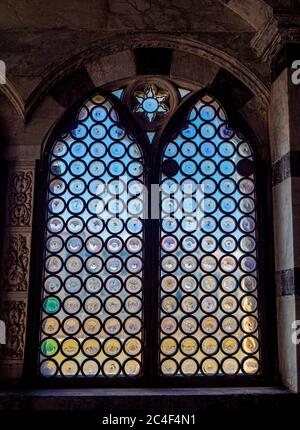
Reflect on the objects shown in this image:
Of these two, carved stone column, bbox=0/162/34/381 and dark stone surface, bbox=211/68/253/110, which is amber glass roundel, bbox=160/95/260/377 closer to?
dark stone surface, bbox=211/68/253/110

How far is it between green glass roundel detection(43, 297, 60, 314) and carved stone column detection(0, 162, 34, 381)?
0.16 meters

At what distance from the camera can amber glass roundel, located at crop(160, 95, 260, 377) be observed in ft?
11.9

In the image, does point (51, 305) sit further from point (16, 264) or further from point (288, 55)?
point (288, 55)

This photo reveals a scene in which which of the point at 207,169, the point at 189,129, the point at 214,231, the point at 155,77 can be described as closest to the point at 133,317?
the point at 214,231

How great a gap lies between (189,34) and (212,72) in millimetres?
361

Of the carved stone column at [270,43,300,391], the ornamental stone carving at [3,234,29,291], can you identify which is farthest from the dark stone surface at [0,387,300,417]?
the ornamental stone carving at [3,234,29,291]

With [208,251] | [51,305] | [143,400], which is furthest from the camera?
[208,251]

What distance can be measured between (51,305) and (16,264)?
16.3 inches

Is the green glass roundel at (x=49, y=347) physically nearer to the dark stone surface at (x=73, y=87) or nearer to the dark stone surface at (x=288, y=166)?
the dark stone surface at (x=73, y=87)

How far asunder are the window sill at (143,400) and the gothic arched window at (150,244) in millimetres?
311

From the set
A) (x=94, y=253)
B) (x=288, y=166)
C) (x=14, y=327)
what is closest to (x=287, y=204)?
(x=288, y=166)

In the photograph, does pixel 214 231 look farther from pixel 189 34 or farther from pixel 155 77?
pixel 189 34

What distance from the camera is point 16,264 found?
3.62 meters

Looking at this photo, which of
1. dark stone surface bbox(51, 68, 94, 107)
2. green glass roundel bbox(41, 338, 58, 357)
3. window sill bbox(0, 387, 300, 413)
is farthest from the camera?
dark stone surface bbox(51, 68, 94, 107)
